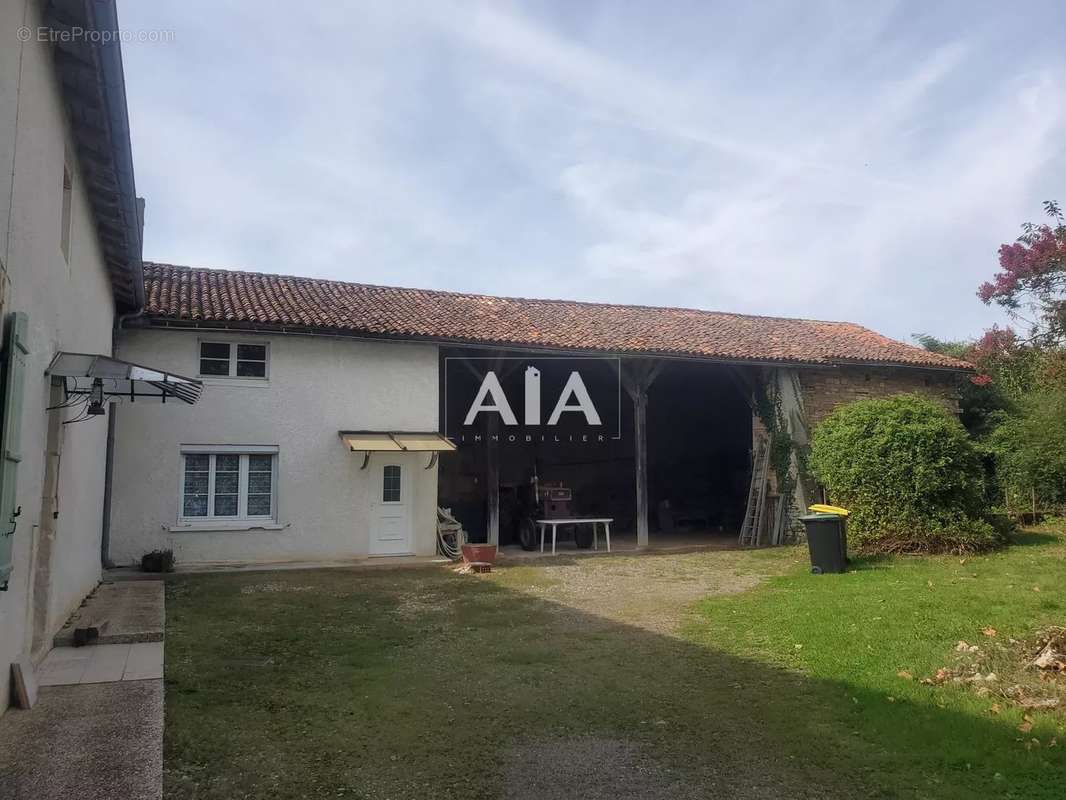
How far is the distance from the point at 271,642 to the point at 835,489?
9.65m

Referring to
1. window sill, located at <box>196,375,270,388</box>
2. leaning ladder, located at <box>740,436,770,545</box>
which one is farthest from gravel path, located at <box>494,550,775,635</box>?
window sill, located at <box>196,375,270,388</box>

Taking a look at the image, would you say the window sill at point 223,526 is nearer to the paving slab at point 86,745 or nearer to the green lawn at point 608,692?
the green lawn at point 608,692

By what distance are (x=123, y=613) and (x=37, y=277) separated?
13.4 ft

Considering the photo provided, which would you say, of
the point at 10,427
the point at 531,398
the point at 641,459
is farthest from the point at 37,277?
the point at 641,459

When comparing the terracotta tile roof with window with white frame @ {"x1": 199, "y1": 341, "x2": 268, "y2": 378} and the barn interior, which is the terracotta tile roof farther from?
the barn interior

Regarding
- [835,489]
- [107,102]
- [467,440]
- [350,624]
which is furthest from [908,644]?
[467,440]

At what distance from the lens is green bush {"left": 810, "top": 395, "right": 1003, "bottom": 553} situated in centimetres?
1226

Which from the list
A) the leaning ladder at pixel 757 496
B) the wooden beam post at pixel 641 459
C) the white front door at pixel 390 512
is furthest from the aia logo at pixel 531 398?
the leaning ladder at pixel 757 496

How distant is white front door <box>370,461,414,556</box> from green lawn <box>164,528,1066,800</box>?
9.22 feet

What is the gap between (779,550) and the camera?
47.5 feet

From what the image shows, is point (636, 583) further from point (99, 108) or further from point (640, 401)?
point (99, 108)

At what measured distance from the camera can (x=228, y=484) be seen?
1222cm

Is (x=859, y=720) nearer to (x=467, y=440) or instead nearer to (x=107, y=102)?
(x=107, y=102)

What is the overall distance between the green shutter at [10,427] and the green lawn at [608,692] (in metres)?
1.47
